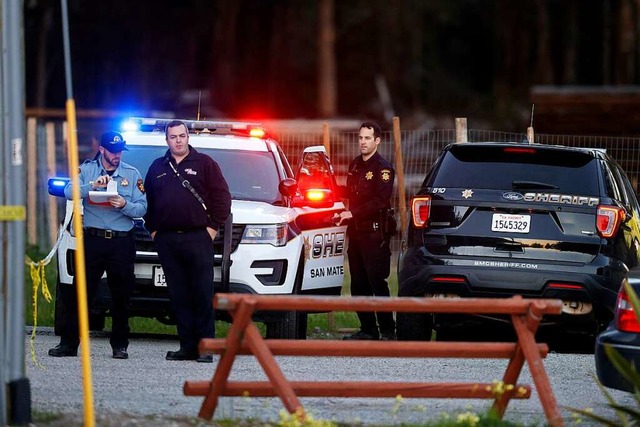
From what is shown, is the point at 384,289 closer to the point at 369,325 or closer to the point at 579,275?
the point at 369,325

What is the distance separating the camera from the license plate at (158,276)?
42.3ft

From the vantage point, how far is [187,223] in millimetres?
11875

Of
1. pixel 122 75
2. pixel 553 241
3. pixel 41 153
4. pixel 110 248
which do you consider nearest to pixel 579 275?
pixel 553 241

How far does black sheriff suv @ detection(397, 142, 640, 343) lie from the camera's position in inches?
486

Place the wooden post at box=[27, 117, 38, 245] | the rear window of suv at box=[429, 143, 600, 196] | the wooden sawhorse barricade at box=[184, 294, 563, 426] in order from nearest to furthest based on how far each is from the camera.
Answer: the wooden sawhorse barricade at box=[184, 294, 563, 426]
the rear window of suv at box=[429, 143, 600, 196]
the wooden post at box=[27, 117, 38, 245]

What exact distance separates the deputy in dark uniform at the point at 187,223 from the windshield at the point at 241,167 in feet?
5.42

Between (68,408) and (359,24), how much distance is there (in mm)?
71259

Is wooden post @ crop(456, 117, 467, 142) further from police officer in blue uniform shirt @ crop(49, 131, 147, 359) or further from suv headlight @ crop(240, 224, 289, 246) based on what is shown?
police officer in blue uniform shirt @ crop(49, 131, 147, 359)

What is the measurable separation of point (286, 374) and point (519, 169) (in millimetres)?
2842

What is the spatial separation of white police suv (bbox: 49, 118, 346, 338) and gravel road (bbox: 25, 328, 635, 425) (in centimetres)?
64

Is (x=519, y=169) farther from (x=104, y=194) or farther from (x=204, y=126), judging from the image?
(x=104, y=194)

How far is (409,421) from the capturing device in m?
8.95

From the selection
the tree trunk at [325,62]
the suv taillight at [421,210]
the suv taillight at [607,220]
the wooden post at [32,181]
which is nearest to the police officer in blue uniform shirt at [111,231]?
the suv taillight at [421,210]

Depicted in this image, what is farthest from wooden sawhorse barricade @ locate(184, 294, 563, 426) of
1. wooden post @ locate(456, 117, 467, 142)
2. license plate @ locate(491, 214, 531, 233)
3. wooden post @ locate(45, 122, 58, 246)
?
wooden post @ locate(45, 122, 58, 246)
